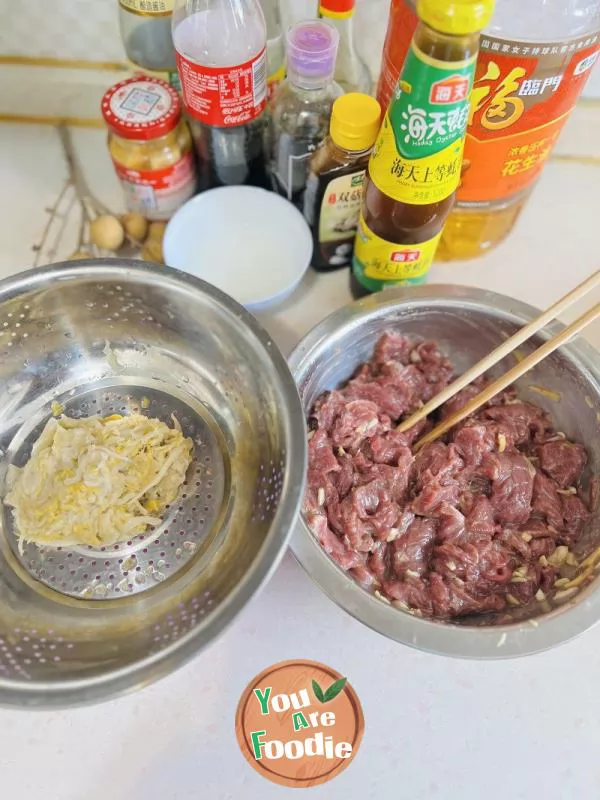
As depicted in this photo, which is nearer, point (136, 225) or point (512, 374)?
point (512, 374)

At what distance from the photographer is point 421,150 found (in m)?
0.71

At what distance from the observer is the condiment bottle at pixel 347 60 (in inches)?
33.6

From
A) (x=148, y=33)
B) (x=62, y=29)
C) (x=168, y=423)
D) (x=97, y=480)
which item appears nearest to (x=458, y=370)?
(x=168, y=423)

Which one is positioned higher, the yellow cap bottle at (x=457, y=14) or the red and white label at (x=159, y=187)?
the yellow cap bottle at (x=457, y=14)

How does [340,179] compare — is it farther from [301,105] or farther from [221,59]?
[221,59]

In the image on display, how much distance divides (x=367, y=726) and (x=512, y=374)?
0.47 meters

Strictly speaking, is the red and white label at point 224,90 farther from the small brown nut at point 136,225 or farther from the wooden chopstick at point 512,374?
the wooden chopstick at point 512,374

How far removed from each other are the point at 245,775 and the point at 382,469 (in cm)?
40

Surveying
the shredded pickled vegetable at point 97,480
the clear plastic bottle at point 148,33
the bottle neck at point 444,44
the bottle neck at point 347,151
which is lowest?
the shredded pickled vegetable at point 97,480

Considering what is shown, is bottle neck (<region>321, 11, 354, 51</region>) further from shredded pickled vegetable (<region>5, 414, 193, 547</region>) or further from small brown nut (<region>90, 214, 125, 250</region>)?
shredded pickled vegetable (<region>5, 414, 193, 547</region>)

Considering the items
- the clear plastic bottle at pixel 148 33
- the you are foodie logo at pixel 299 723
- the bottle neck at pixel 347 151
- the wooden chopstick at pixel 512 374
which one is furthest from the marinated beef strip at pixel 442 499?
the clear plastic bottle at pixel 148 33

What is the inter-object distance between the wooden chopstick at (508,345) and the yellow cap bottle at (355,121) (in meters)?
0.31

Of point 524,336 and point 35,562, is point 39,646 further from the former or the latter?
point 524,336

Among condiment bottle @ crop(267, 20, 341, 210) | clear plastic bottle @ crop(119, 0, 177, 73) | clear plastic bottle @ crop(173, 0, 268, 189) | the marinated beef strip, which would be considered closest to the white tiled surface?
clear plastic bottle @ crop(119, 0, 177, 73)
